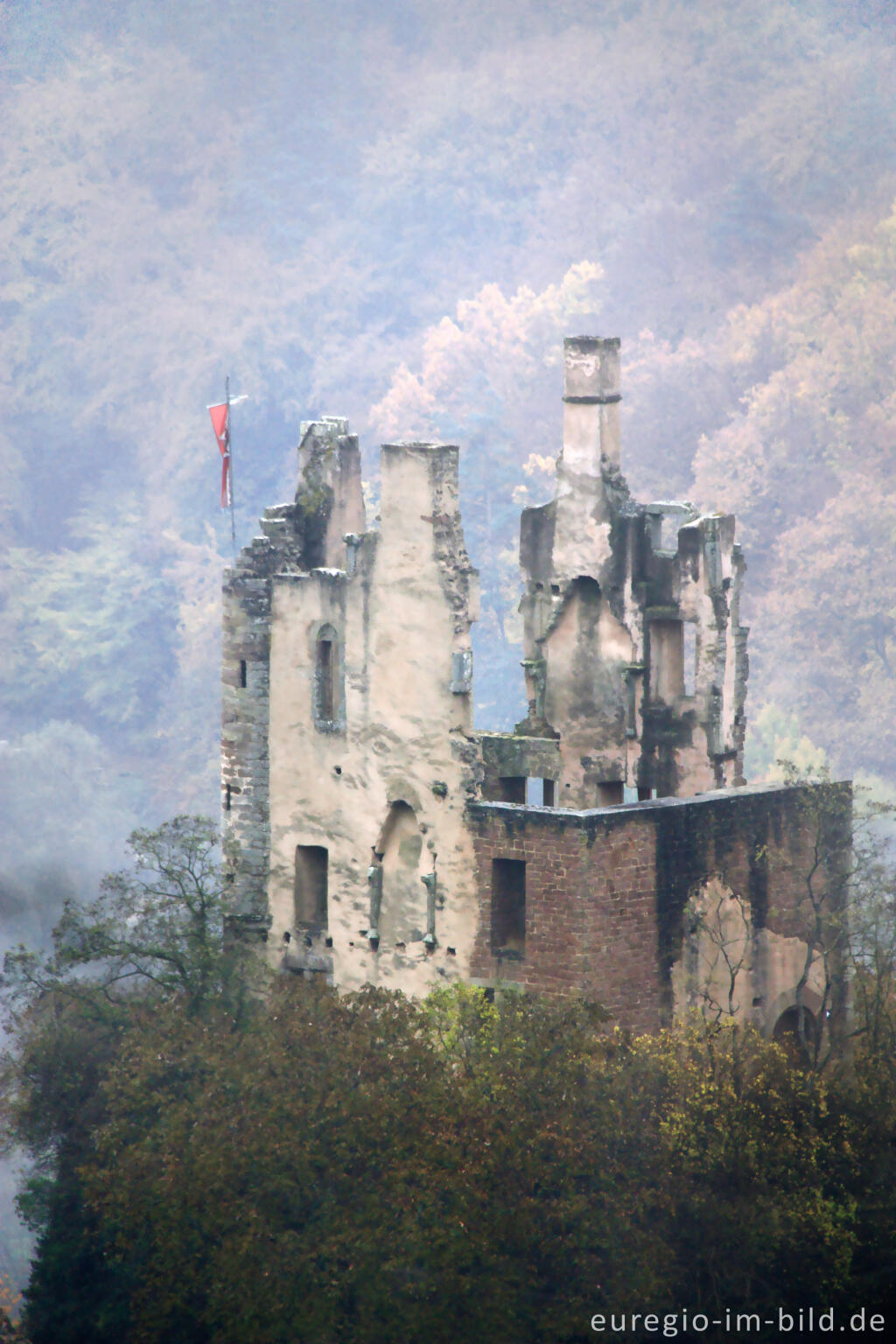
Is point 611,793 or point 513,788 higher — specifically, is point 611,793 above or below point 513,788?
above

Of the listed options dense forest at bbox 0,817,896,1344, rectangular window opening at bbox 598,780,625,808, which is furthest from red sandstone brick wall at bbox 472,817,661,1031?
rectangular window opening at bbox 598,780,625,808

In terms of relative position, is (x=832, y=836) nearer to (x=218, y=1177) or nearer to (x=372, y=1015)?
(x=372, y=1015)

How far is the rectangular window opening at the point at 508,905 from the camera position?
3994cm

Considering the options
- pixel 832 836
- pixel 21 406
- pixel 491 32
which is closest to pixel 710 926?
pixel 832 836

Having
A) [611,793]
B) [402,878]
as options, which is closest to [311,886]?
[402,878]

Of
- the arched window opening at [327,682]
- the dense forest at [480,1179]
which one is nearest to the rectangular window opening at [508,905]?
the dense forest at [480,1179]

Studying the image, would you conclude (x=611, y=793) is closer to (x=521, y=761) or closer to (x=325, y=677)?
(x=521, y=761)

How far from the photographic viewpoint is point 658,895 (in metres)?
39.3

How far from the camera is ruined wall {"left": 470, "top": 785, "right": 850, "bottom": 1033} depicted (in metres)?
38.6

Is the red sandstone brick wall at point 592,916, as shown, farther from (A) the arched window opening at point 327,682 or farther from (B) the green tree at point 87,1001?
(B) the green tree at point 87,1001

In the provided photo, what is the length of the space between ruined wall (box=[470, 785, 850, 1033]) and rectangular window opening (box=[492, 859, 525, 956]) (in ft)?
0.13

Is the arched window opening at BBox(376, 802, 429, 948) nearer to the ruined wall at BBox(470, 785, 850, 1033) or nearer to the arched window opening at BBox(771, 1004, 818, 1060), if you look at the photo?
the ruined wall at BBox(470, 785, 850, 1033)

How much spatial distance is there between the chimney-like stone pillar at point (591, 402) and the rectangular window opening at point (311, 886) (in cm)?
787

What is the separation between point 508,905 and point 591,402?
9.70 meters
